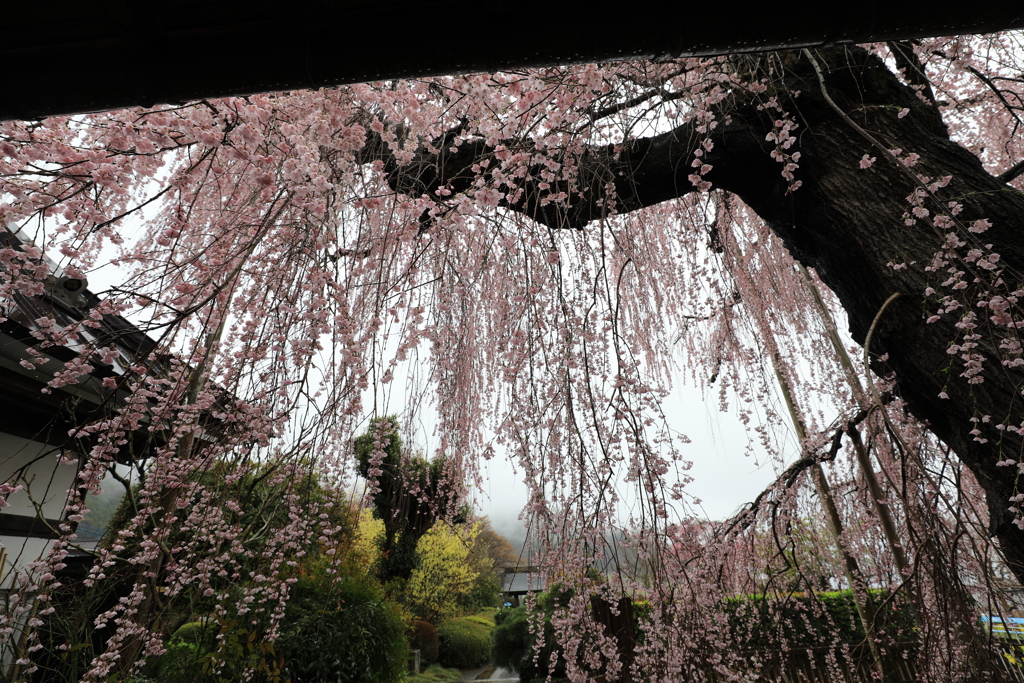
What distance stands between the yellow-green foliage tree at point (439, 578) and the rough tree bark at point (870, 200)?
1156 centimetres

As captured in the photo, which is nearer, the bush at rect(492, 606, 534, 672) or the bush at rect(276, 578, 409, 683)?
the bush at rect(276, 578, 409, 683)

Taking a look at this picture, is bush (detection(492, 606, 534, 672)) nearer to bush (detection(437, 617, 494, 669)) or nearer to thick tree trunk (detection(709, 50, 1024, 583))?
bush (detection(437, 617, 494, 669))

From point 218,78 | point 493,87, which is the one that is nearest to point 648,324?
point 493,87

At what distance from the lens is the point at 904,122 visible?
7.19 ft

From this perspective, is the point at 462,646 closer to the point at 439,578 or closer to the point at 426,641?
the point at 426,641

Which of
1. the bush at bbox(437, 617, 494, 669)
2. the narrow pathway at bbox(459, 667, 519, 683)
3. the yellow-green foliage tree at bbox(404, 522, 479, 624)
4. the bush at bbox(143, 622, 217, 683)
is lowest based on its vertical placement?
the narrow pathway at bbox(459, 667, 519, 683)

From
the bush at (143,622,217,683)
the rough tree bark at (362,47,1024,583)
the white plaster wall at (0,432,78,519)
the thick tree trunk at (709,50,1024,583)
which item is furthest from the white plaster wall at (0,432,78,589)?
the thick tree trunk at (709,50,1024,583)

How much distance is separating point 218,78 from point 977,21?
155cm

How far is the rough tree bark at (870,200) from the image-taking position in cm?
174

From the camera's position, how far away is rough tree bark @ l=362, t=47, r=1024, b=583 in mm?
1742

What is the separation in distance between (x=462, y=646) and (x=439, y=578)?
8.14ft

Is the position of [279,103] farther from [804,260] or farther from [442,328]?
[804,260]

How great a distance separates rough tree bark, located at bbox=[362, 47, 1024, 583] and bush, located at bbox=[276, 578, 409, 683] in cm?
450

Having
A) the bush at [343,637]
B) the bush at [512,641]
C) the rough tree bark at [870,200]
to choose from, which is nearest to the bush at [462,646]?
the bush at [512,641]
